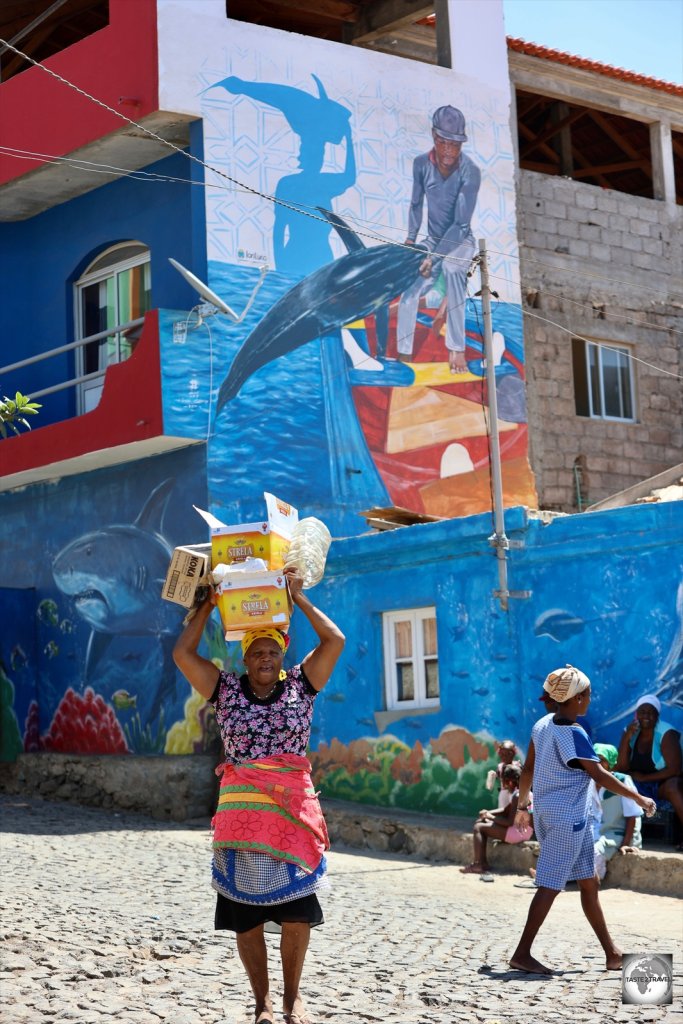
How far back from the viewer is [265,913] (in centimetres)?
559

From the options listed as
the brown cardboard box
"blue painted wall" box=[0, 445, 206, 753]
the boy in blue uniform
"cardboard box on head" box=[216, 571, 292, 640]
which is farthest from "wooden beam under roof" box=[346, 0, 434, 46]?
"cardboard box on head" box=[216, 571, 292, 640]

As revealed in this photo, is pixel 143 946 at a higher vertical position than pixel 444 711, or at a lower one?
lower

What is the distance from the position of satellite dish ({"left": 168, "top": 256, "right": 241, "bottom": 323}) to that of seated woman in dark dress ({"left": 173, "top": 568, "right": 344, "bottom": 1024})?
28.9ft

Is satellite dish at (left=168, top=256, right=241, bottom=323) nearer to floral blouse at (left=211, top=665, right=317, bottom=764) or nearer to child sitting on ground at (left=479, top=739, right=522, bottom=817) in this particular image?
child sitting on ground at (left=479, top=739, right=522, bottom=817)

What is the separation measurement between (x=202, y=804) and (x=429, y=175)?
25.1 ft

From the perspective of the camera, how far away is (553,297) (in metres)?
18.3

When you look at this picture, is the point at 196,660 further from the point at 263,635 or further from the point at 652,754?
the point at 652,754

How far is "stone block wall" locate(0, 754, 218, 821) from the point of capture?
14133mm

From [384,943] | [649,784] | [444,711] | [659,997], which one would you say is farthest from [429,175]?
[659,997]

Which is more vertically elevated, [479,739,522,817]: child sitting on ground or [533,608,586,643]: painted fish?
[533,608,586,643]: painted fish

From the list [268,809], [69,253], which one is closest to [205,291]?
[69,253]

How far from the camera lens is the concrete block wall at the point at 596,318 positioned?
18047 mm

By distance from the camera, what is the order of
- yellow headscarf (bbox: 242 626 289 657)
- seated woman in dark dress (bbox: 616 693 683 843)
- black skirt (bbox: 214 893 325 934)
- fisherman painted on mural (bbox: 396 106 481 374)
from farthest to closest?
fisherman painted on mural (bbox: 396 106 481 374)
seated woman in dark dress (bbox: 616 693 683 843)
yellow headscarf (bbox: 242 626 289 657)
black skirt (bbox: 214 893 325 934)

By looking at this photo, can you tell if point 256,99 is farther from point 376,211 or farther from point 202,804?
point 202,804
